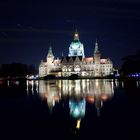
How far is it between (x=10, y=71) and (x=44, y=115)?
125 meters

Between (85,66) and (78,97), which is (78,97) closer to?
(78,97)

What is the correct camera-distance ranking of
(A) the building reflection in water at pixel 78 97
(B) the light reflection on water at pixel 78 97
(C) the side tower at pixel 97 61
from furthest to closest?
(C) the side tower at pixel 97 61 < (B) the light reflection on water at pixel 78 97 < (A) the building reflection in water at pixel 78 97

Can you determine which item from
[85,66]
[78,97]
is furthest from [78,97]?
[85,66]

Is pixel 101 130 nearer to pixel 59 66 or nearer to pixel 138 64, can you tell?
pixel 138 64

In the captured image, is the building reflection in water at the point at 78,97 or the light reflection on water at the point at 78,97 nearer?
the building reflection in water at the point at 78,97

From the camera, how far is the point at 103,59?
187m

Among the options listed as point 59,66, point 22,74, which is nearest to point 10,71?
point 22,74

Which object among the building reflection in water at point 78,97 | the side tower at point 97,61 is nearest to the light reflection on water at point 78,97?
the building reflection in water at point 78,97

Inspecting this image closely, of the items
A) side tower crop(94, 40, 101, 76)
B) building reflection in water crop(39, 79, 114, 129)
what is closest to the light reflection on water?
building reflection in water crop(39, 79, 114, 129)

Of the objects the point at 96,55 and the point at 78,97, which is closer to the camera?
the point at 78,97

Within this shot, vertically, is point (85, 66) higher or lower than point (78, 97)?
A: higher

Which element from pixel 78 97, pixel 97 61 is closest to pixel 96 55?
pixel 97 61

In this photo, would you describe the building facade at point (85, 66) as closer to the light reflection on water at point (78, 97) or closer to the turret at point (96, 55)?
the turret at point (96, 55)

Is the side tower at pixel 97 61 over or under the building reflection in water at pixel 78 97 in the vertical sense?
over
